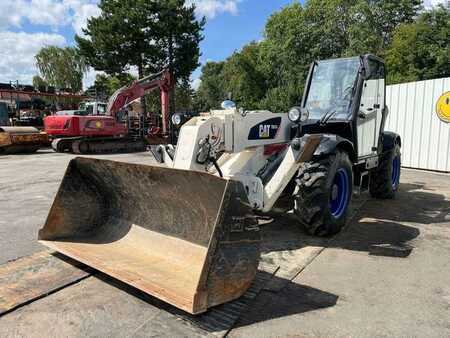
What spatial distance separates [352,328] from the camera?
273 cm

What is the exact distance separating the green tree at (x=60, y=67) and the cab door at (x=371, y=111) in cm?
4383

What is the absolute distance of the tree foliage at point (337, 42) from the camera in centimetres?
2319

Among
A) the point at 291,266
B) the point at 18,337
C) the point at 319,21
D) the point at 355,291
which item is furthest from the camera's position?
the point at 319,21

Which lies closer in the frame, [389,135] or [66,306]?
[66,306]

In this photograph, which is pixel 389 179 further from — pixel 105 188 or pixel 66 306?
pixel 66 306

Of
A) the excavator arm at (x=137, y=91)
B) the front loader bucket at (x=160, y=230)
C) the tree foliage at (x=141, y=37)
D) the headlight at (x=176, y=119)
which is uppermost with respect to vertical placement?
the tree foliage at (x=141, y=37)

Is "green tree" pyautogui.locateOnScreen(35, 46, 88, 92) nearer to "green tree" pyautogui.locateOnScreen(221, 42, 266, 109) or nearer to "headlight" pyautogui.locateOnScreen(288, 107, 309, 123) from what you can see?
"green tree" pyautogui.locateOnScreen(221, 42, 266, 109)

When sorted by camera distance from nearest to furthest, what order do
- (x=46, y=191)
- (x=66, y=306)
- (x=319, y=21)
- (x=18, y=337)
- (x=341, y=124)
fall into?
(x=18, y=337) → (x=66, y=306) → (x=341, y=124) → (x=46, y=191) → (x=319, y=21)

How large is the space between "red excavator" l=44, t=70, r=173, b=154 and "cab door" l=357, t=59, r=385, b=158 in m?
11.5

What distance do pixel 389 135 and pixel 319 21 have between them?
91.1 ft

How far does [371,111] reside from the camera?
19.5 ft

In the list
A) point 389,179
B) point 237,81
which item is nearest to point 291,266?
point 389,179

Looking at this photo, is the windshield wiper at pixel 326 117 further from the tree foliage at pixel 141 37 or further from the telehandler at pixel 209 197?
the tree foliage at pixel 141 37

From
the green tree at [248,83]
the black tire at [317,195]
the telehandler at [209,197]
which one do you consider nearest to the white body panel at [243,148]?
the telehandler at [209,197]
